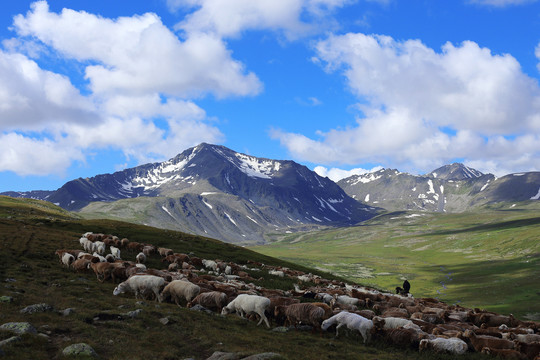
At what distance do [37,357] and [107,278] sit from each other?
1674 centimetres

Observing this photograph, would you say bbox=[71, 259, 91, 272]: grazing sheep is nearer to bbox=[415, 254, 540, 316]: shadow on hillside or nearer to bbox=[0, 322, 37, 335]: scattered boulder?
bbox=[0, 322, 37, 335]: scattered boulder

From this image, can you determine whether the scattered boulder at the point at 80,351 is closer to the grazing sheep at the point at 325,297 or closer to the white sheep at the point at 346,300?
the grazing sheep at the point at 325,297

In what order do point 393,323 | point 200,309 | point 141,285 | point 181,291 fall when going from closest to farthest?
point 393,323
point 200,309
point 181,291
point 141,285

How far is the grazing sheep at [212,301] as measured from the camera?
23.5 metres

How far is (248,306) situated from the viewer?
22.2 meters

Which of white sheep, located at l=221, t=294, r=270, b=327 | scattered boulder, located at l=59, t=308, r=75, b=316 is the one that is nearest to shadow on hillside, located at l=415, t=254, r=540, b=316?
white sheep, located at l=221, t=294, r=270, b=327

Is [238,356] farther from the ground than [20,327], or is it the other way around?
[20,327]

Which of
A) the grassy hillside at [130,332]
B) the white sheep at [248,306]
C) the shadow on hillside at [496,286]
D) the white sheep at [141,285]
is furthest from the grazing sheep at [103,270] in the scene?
the shadow on hillside at [496,286]

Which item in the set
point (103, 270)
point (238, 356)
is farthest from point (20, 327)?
point (103, 270)

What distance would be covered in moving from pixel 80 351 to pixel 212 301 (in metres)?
10.8

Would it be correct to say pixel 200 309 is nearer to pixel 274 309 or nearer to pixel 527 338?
pixel 274 309

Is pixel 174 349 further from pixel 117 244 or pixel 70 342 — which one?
pixel 117 244

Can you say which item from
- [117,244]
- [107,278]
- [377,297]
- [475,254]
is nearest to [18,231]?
[117,244]

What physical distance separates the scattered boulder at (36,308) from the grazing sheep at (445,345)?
18736mm
